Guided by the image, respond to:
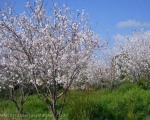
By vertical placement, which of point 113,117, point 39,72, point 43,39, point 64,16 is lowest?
point 113,117

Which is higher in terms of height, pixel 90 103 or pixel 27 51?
pixel 27 51

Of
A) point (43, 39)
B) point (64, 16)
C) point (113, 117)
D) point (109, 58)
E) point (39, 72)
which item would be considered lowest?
point (113, 117)

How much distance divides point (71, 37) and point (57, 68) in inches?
39.4

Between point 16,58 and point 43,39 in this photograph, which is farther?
point 16,58

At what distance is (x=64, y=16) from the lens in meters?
8.84

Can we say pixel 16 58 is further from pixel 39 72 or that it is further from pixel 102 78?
pixel 102 78

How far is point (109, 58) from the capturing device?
2597cm

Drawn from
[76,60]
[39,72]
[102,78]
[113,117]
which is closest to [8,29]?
[39,72]

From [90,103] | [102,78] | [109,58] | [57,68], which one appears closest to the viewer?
[57,68]

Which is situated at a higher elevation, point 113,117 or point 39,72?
point 39,72

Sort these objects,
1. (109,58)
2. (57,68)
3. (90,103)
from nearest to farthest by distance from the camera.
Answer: (57,68)
(90,103)
(109,58)

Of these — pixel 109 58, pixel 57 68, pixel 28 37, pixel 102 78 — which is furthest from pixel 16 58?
pixel 109 58

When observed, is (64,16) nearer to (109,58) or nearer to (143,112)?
(143,112)

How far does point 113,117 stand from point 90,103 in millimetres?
876
